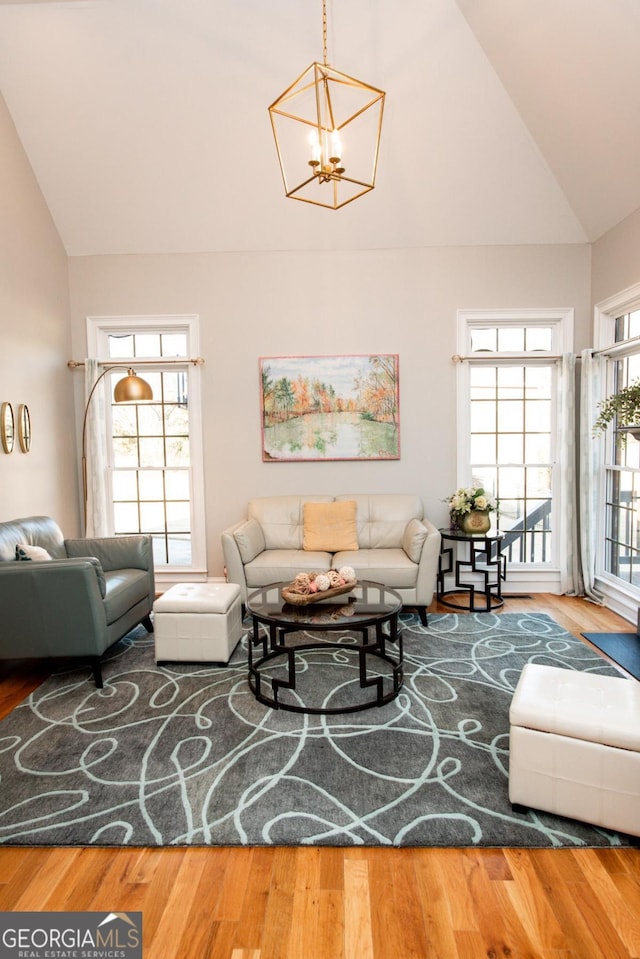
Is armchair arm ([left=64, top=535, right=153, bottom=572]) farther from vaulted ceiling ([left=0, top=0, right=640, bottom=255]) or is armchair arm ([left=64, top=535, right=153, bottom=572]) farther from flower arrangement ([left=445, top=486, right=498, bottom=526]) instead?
vaulted ceiling ([left=0, top=0, right=640, bottom=255])

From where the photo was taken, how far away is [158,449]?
514cm

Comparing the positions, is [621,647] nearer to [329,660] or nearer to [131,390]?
[329,660]

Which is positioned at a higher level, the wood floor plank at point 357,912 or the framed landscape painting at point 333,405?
the framed landscape painting at point 333,405

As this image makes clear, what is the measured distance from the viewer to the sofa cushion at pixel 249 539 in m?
4.21

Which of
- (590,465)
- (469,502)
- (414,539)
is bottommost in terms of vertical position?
(414,539)

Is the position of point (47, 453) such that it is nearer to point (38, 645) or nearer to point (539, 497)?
point (38, 645)

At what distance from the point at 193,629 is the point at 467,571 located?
262cm

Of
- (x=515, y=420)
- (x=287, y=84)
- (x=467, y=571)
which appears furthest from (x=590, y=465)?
(x=287, y=84)

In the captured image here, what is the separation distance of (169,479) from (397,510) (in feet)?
7.02

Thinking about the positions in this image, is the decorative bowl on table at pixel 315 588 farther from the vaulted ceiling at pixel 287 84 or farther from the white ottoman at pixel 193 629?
the vaulted ceiling at pixel 287 84

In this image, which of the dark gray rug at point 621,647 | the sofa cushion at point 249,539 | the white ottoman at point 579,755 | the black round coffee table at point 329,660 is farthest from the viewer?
the sofa cushion at point 249,539

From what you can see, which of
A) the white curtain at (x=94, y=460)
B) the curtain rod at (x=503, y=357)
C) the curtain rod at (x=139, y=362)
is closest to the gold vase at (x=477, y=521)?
the curtain rod at (x=503, y=357)

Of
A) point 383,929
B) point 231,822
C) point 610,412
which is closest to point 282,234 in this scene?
point 610,412

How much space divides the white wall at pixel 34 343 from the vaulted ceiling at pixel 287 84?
0.26 meters
